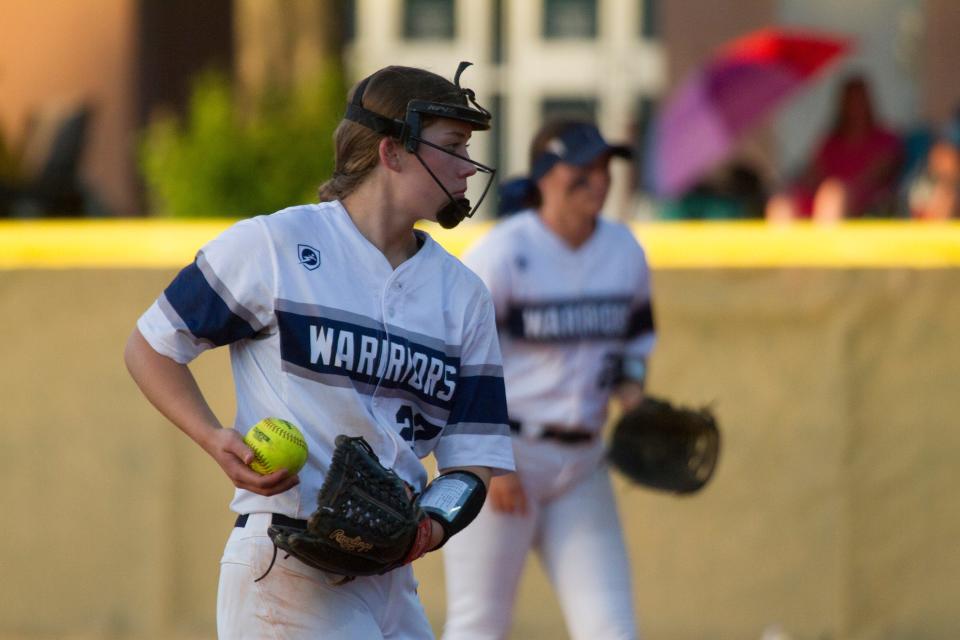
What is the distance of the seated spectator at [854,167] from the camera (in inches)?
394

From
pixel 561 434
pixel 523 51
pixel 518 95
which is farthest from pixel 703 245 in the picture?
pixel 523 51

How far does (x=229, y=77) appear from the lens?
15789 millimetres

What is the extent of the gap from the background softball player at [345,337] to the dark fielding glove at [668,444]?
224 centimetres

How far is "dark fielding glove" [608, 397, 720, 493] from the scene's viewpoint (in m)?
5.96

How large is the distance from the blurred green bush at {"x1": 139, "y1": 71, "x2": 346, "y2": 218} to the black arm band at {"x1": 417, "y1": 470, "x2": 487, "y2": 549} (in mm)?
7478

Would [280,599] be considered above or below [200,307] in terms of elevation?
below

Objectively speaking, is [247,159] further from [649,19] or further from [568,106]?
[649,19]

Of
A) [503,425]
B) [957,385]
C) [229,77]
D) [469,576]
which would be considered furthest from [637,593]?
[229,77]

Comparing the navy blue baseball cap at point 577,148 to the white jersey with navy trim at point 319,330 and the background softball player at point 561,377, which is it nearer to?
the background softball player at point 561,377

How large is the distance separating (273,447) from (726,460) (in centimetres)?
460

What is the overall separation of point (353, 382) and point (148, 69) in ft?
40.9

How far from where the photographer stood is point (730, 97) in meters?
10.2

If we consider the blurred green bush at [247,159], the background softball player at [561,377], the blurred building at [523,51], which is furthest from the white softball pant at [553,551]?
the blurred building at [523,51]

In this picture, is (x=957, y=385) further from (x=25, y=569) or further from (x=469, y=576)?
(x=25, y=569)
